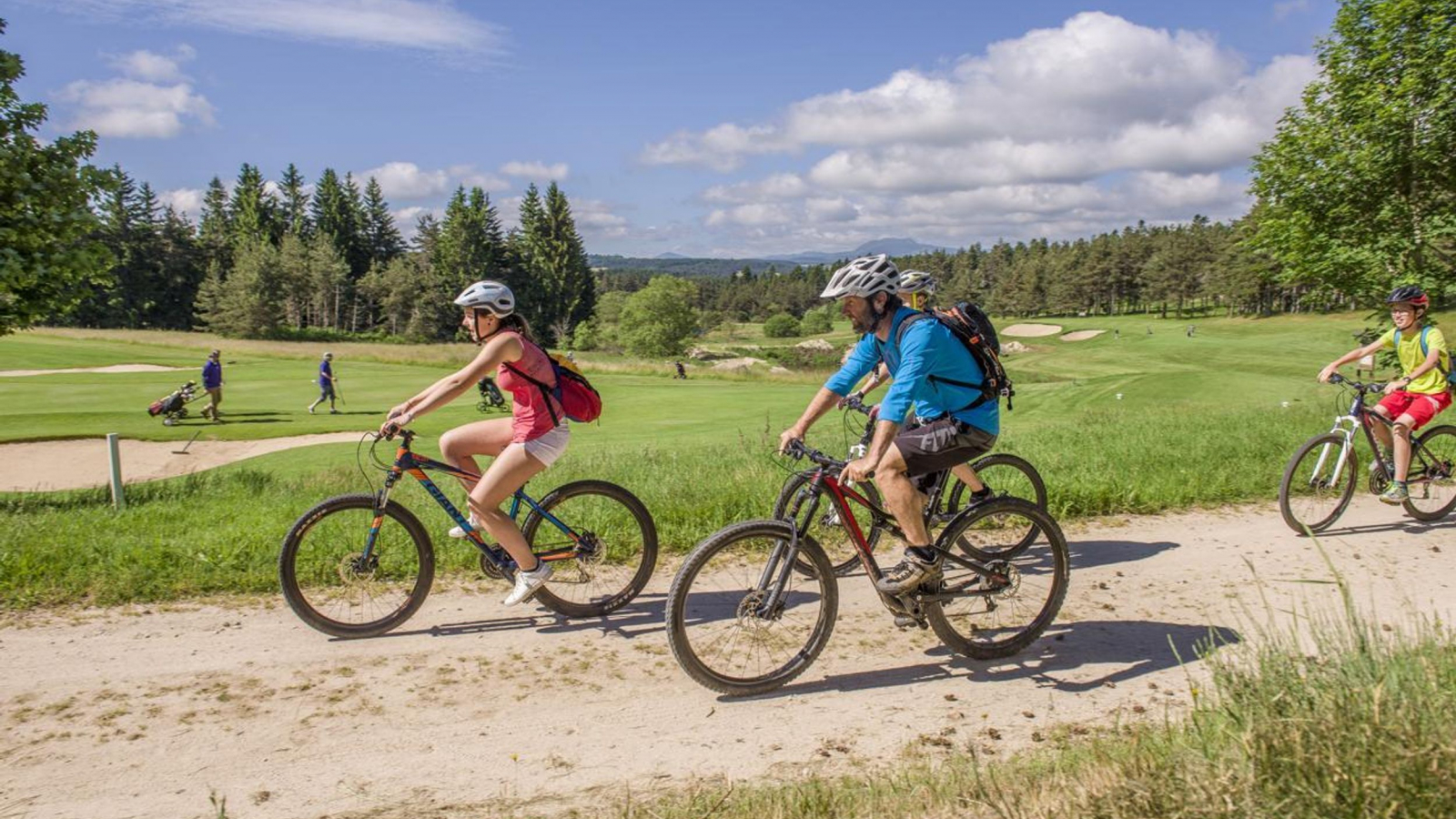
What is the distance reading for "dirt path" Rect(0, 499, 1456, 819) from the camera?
365 cm

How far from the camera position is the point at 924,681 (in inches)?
187

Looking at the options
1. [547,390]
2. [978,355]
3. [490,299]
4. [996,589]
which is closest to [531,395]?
[547,390]

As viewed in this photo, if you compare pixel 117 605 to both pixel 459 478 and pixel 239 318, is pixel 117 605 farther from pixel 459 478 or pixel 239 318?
pixel 239 318

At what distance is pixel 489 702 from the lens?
4406 mm

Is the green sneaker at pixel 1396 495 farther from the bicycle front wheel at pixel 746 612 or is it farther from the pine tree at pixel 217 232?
the pine tree at pixel 217 232

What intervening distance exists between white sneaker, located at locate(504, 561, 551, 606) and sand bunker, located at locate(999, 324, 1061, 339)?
83367 millimetres

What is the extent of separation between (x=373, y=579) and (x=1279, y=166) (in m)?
25.9

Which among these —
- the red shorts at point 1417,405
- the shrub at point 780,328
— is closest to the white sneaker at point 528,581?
the red shorts at point 1417,405

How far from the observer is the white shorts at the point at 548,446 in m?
5.39

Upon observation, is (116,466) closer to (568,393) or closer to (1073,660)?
(568,393)

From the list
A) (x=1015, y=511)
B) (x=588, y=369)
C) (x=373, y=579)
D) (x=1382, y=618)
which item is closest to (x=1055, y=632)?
(x=1015, y=511)

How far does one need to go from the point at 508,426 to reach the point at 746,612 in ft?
6.91

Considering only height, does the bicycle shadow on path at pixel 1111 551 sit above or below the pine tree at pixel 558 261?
below

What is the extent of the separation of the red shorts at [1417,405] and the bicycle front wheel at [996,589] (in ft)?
17.7
